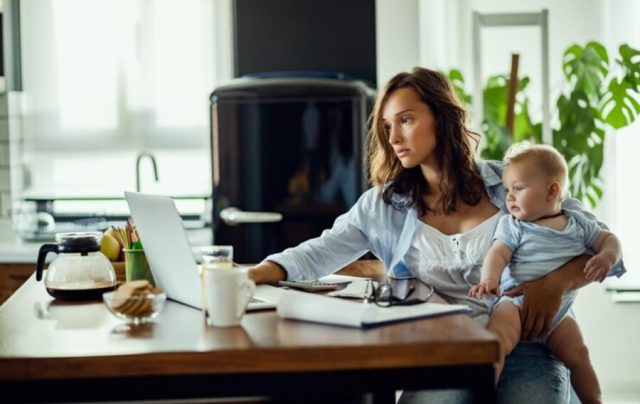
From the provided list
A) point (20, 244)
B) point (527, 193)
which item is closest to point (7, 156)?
point (20, 244)

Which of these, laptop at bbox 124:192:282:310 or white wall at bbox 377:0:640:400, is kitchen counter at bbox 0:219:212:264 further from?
laptop at bbox 124:192:282:310


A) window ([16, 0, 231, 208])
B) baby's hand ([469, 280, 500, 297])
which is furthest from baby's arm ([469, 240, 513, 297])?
window ([16, 0, 231, 208])

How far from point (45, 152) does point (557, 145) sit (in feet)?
7.48

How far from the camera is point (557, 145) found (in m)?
4.22

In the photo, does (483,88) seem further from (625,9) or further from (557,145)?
(625,9)

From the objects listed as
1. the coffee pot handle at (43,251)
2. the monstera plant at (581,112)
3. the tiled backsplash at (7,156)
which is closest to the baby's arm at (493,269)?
the coffee pot handle at (43,251)

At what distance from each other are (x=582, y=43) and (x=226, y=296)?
340 cm

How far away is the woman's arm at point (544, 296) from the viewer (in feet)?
7.17

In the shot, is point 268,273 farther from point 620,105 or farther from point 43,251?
point 620,105

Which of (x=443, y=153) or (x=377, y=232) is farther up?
(x=443, y=153)

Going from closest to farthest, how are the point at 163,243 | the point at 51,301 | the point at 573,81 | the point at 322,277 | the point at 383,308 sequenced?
the point at 383,308, the point at 163,243, the point at 51,301, the point at 322,277, the point at 573,81

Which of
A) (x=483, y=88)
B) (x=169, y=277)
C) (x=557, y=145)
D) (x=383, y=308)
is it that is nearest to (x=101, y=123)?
(x=483, y=88)

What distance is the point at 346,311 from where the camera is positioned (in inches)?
66.0

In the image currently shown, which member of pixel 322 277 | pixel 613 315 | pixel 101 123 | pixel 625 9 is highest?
pixel 625 9
